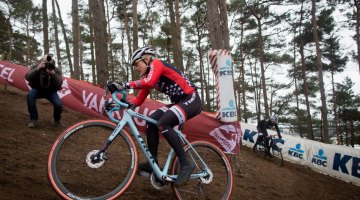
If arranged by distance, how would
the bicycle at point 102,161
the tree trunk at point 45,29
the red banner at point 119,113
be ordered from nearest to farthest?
the bicycle at point 102,161, the red banner at point 119,113, the tree trunk at point 45,29

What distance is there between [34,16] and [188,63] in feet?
69.4

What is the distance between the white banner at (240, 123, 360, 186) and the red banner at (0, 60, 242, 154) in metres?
7.75

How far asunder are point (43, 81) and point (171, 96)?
12.3ft

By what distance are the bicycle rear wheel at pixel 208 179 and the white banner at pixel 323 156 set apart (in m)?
10.5

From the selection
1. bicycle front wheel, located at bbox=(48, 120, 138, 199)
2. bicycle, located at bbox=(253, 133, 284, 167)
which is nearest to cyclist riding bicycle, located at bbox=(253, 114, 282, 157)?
bicycle, located at bbox=(253, 133, 284, 167)

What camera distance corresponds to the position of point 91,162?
3.41m

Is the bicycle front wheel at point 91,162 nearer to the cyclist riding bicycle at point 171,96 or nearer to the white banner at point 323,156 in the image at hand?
the cyclist riding bicycle at point 171,96

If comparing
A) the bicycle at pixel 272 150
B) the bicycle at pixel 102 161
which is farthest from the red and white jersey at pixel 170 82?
the bicycle at pixel 272 150

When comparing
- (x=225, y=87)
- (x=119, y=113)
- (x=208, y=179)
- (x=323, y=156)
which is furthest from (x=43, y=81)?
(x=323, y=156)

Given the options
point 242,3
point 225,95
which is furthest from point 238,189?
point 242,3

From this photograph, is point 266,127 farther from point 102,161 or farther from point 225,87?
point 102,161

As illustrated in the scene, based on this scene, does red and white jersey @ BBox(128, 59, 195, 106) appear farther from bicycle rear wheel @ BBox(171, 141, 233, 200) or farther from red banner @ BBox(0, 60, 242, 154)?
red banner @ BBox(0, 60, 242, 154)

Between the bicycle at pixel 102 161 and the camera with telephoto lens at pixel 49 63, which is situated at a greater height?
the camera with telephoto lens at pixel 49 63

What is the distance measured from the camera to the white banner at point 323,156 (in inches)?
499
